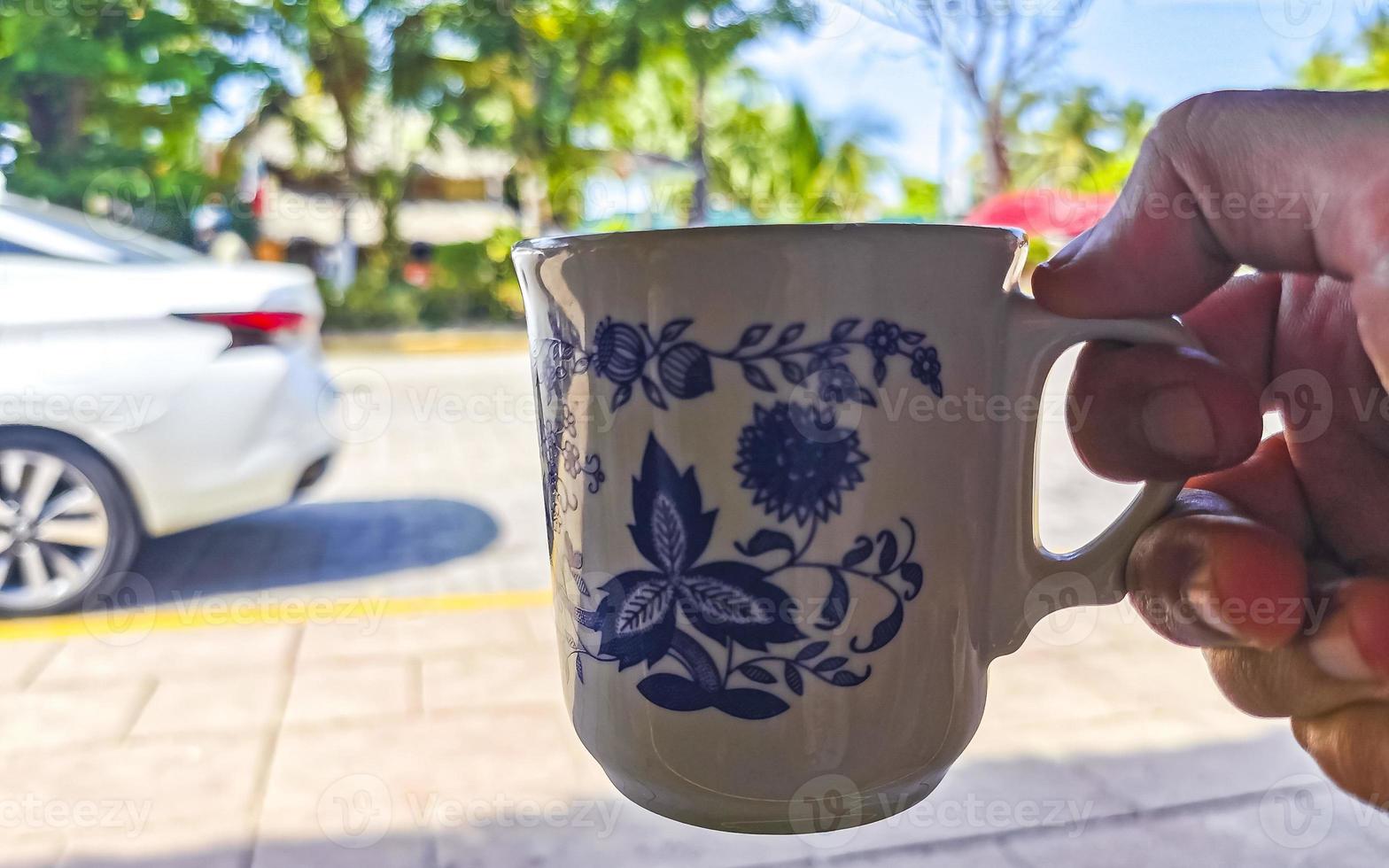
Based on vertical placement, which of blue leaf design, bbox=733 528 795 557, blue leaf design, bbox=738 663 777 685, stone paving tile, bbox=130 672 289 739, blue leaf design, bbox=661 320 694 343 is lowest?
stone paving tile, bbox=130 672 289 739

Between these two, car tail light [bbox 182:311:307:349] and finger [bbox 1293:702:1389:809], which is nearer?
finger [bbox 1293:702:1389:809]

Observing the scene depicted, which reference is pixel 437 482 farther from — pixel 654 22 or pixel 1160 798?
pixel 654 22

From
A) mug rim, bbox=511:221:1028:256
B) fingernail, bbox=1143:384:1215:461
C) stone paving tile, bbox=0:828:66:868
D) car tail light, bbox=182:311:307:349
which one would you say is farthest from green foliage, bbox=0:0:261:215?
fingernail, bbox=1143:384:1215:461

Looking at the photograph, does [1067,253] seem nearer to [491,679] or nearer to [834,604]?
[834,604]

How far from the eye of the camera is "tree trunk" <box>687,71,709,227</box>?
9.51 ft

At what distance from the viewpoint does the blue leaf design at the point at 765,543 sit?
0.32 meters

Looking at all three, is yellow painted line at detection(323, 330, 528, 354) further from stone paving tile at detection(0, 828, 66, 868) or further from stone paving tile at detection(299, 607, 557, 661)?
stone paving tile at detection(0, 828, 66, 868)

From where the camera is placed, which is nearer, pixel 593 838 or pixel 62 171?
pixel 593 838

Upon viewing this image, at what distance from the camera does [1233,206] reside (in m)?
0.38

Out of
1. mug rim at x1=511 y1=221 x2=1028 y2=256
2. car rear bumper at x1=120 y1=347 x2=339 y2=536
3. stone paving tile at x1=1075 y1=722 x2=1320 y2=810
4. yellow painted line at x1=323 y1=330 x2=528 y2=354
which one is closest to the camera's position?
mug rim at x1=511 y1=221 x2=1028 y2=256

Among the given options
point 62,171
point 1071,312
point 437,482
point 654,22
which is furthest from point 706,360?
point 654,22

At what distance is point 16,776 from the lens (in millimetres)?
905

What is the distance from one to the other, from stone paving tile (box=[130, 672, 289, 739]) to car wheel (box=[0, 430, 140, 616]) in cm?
43

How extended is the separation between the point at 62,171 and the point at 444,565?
0.90 m
